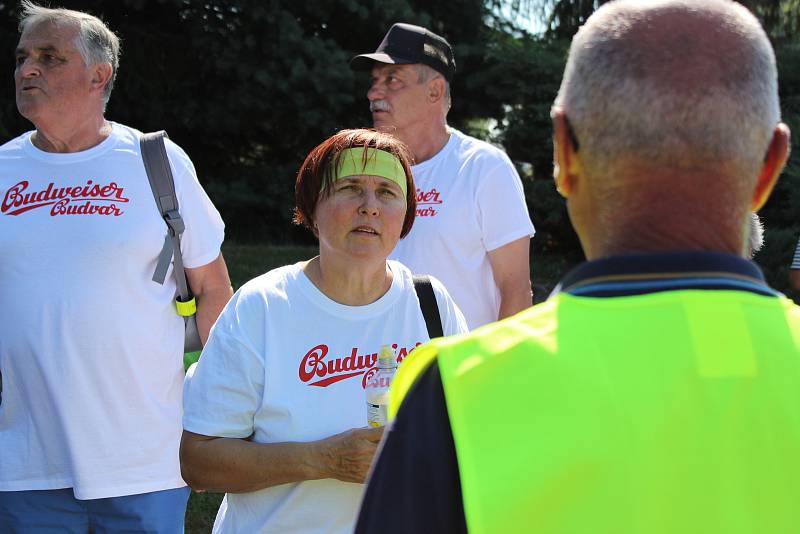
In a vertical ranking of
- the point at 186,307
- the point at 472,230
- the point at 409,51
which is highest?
the point at 409,51

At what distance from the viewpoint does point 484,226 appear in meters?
3.92

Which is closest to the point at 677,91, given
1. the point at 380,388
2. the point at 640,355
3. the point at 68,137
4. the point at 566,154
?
the point at 566,154

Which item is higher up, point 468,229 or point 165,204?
point 165,204

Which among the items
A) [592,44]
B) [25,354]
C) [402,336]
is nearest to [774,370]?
[592,44]

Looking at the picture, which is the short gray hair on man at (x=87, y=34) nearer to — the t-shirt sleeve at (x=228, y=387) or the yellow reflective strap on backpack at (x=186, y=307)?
the yellow reflective strap on backpack at (x=186, y=307)

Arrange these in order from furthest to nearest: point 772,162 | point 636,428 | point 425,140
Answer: point 425,140 → point 772,162 → point 636,428

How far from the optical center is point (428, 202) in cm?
396

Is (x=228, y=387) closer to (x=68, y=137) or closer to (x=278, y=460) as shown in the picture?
(x=278, y=460)

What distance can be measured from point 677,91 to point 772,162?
214 millimetres

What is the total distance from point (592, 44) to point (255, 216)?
32.1 feet

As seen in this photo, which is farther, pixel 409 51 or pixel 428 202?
pixel 409 51

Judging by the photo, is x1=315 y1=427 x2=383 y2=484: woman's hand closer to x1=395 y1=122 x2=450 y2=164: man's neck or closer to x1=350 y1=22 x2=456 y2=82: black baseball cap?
x1=395 y1=122 x2=450 y2=164: man's neck

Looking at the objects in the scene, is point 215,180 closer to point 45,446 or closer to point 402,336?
point 45,446

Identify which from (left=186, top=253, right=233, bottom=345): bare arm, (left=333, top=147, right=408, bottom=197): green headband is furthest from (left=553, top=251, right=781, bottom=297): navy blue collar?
(left=186, top=253, right=233, bottom=345): bare arm
